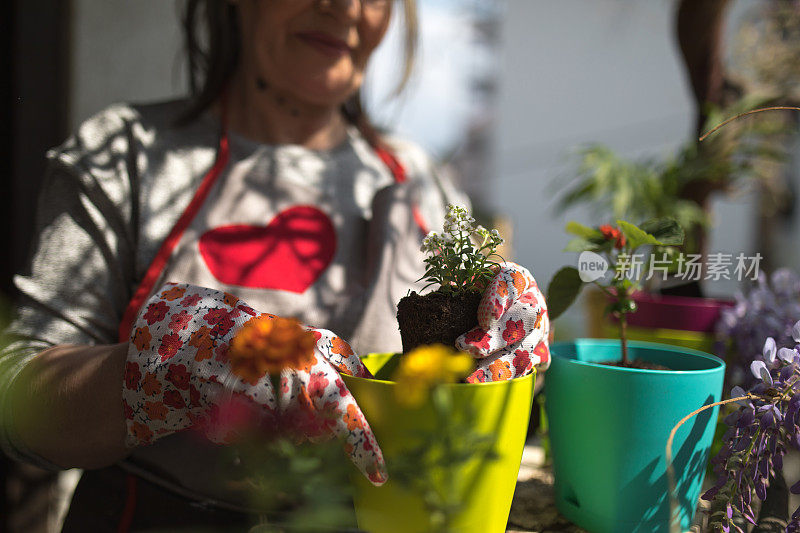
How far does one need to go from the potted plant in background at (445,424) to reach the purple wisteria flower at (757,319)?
355mm

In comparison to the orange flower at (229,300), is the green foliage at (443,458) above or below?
below

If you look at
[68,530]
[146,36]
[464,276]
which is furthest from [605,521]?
[146,36]

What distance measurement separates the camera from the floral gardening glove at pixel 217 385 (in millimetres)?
386

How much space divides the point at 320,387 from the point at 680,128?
482 centimetres

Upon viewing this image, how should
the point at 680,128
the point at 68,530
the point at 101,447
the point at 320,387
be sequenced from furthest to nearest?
1. the point at 680,128
2. the point at 68,530
3. the point at 101,447
4. the point at 320,387

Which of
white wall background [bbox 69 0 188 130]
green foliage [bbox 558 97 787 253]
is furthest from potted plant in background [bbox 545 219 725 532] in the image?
white wall background [bbox 69 0 188 130]

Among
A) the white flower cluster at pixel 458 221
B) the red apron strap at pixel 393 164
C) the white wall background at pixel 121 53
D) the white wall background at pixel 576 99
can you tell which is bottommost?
the white flower cluster at pixel 458 221

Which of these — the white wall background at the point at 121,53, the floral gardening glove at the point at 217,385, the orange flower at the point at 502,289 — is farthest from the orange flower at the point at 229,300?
the white wall background at the point at 121,53

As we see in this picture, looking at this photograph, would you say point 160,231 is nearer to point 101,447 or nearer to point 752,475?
point 101,447

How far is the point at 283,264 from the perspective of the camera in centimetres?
77

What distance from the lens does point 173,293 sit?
445 millimetres

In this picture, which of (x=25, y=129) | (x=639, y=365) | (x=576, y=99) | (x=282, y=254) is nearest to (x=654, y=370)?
(x=639, y=365)

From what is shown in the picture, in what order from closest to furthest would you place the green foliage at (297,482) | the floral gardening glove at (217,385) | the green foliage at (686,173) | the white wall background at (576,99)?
the green foliage at (297,482) < the floral gardening glove at (217,385) < the green foliage at (686,173) < the white wall background at (576,99)

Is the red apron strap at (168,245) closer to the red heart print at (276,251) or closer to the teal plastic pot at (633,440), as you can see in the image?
the red heart print at (276,251)
